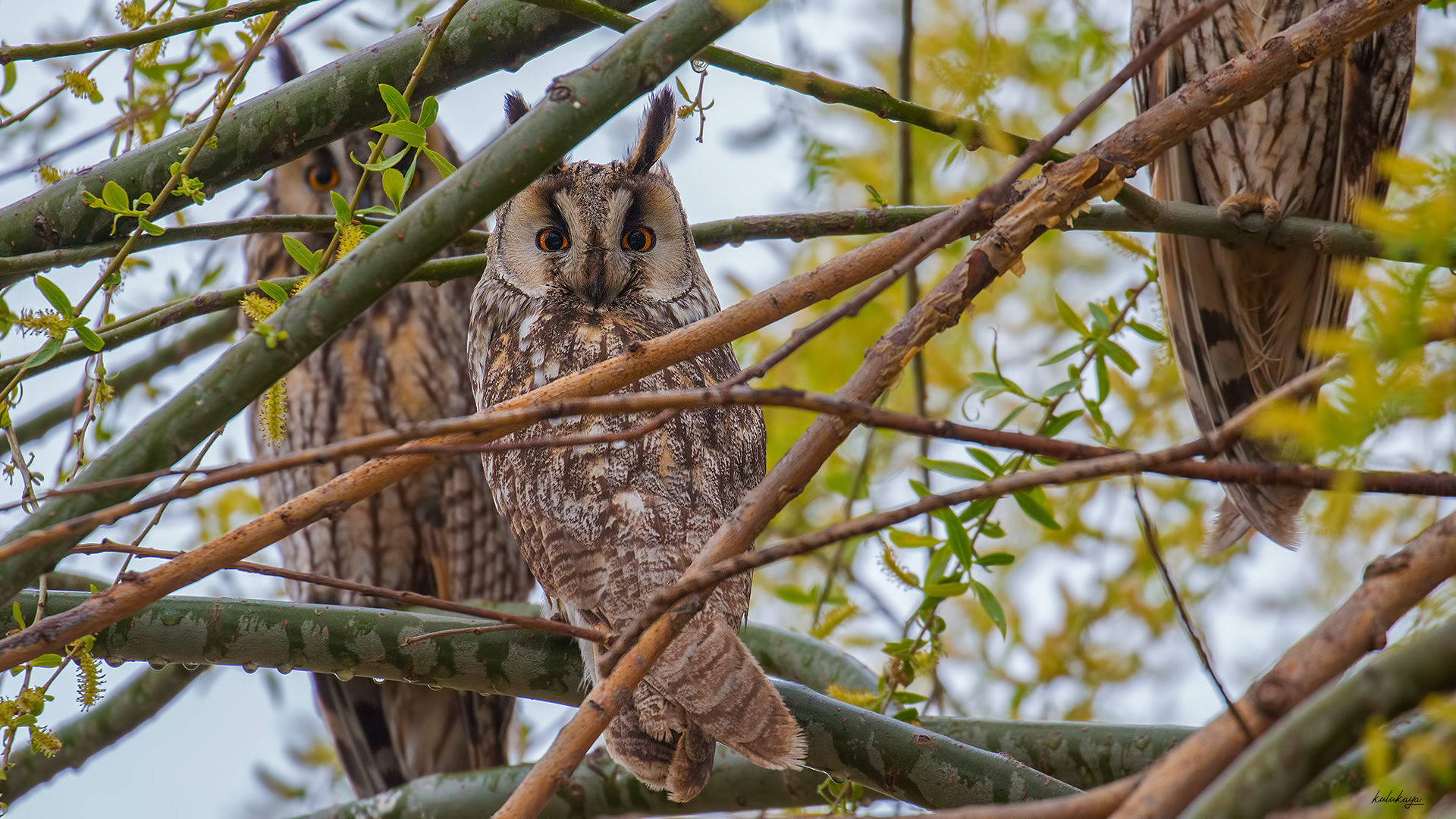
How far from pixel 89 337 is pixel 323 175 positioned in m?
2.15

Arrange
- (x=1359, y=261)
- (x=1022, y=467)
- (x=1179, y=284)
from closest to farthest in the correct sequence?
(x=1022, y=467), (x=1359, y=261), (x=1179, y=284)

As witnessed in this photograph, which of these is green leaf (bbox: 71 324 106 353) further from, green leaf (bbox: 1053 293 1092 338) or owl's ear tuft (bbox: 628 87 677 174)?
green leaf (bbox: 1053 293 1092 338)

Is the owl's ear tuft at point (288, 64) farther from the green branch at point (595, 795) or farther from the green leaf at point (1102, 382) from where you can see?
the green leaf at point (1102, 382)

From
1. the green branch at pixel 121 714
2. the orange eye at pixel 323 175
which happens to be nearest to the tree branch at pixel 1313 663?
the green branch at pixel 121 714

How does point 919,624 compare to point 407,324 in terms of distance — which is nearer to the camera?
point 919,624

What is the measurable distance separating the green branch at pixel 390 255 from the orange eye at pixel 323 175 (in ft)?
7.82

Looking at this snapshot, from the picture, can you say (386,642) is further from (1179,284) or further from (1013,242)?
(1179,284)

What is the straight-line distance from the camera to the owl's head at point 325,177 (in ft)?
11.3

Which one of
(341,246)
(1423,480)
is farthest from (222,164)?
(1423,480)

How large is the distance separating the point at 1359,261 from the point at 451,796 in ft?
6.33

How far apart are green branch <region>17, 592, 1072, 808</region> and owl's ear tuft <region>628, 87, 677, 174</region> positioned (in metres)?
1.07

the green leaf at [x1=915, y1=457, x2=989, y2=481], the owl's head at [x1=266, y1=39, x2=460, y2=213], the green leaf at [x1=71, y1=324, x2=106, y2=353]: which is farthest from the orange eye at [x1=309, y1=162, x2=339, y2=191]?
the green leaf at [x1=915, y1=457, x2=989, y2=481]

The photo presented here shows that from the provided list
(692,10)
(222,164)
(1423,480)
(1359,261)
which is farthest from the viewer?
(1359,261)

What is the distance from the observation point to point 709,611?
183 centimetres
